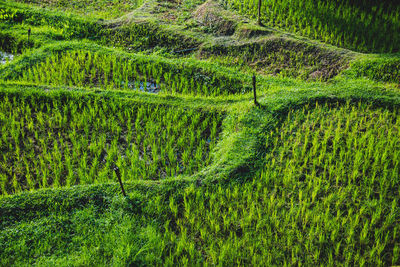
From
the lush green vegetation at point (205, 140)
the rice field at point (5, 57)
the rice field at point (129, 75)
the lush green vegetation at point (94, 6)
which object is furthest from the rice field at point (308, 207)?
the lush green vegetation at point (94, 6)

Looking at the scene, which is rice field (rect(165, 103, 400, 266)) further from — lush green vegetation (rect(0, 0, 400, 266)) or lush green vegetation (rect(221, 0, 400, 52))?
lush green vegetation (rect(221, 0, 400, 52))

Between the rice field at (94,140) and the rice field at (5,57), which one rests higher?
the rice field at (5,57)

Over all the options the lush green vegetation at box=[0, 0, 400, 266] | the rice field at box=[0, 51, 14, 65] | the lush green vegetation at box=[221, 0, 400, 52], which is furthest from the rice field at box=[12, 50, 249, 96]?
the lush green vegetation at box=[221, 0, 400, 52]

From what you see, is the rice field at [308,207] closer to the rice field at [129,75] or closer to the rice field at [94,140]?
the rice field at [94,140]

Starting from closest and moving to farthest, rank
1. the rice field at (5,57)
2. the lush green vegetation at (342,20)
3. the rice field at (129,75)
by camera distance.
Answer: the rice field at (129,75), the lush green vegetation at (342,20), the rice field at (5,57)

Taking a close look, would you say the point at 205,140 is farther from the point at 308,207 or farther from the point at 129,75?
the point at 129,75

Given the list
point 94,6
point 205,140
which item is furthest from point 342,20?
point 94,6
